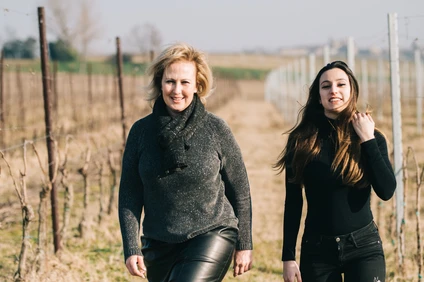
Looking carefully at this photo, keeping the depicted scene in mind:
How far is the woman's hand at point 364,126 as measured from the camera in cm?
340

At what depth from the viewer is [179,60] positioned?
3.53 m

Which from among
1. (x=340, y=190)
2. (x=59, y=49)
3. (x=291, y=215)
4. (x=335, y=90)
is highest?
(x=59, y=49)

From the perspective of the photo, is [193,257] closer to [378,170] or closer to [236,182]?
[236,182]

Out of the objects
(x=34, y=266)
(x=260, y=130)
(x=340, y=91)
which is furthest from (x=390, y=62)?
(x=260, y=130)

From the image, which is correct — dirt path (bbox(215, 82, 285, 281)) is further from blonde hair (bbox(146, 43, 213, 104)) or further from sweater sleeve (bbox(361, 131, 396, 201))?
sweater sleeve (bbox(361, 131, 396, 201))

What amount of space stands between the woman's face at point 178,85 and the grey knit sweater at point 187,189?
135mm

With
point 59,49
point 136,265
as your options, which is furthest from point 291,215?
point 59,49

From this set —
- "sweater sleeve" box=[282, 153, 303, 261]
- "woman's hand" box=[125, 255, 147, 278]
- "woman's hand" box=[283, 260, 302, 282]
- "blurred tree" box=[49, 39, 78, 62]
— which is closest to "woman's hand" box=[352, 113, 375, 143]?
"sweater sleeve" box=[282, 153, 303, 261]

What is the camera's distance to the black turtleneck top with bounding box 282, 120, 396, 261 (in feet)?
11.0

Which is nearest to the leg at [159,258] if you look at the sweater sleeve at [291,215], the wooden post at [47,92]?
the sweater sleeve at [291,215]

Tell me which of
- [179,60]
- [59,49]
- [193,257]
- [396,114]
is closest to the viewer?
[193,257]

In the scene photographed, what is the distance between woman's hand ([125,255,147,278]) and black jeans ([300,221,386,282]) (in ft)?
2.57

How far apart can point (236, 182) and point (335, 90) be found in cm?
67

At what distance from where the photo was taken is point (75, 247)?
7.39 m
